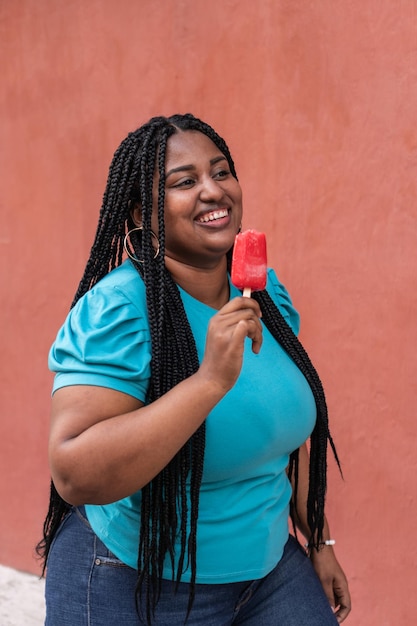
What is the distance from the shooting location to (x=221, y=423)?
1927 millimetres

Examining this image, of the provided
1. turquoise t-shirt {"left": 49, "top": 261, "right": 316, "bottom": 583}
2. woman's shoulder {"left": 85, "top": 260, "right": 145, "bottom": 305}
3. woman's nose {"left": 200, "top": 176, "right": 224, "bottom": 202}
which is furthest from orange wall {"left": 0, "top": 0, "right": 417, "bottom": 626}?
woman's shoulder {"left": 85, "top": 260, "right": 145, "bottom": 305}

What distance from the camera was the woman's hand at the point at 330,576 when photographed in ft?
8.17

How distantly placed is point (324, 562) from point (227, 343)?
1.10 m

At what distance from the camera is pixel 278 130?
322 cm

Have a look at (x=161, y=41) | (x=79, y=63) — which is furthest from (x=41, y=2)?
(x=161, y=41)

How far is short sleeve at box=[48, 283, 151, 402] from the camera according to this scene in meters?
1.79

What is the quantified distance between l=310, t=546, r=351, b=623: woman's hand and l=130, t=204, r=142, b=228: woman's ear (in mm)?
1155

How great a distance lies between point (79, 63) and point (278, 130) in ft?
3.75

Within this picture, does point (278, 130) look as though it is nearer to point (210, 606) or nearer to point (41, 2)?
point (41, 2)

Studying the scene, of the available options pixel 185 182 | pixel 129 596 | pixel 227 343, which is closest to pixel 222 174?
pixel 185 182

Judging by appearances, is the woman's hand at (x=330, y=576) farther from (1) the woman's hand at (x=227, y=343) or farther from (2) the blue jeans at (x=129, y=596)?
(1) the woman's hand at (x=227, y=343)

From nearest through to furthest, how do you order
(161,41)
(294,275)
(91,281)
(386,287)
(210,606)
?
(210,606) < (91,281) < (386,287) < (294,275) < (161,41)

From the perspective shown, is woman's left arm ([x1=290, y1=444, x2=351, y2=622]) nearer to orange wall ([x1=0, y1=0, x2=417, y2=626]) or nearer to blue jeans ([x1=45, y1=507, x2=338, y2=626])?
blue jeans ([x1=45, y1=507, x2=338, y2=626])

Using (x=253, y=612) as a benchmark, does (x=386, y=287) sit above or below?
above
